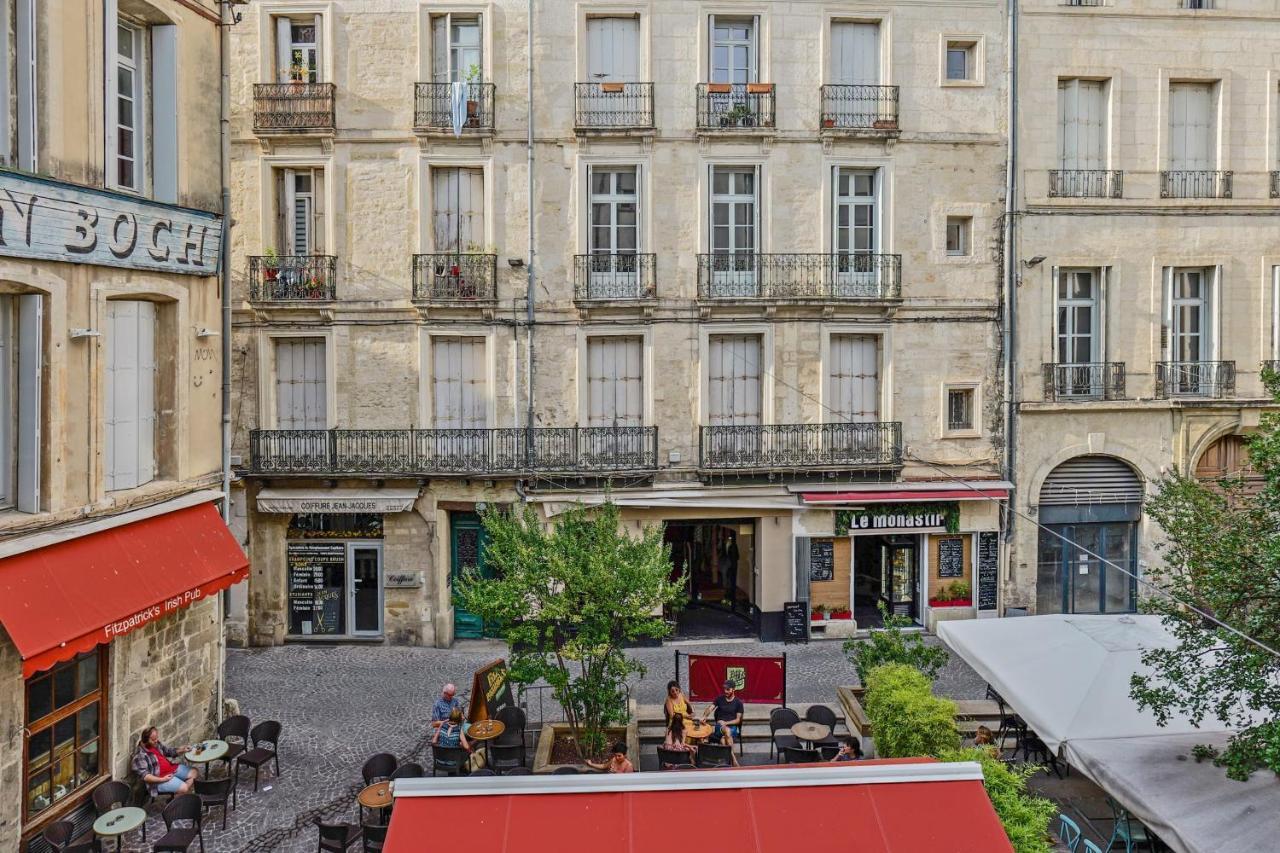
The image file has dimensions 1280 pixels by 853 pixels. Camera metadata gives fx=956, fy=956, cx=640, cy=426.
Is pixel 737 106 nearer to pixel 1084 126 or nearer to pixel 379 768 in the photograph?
pixel 1084 126

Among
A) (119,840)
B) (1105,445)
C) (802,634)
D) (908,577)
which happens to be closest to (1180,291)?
(1105,445)

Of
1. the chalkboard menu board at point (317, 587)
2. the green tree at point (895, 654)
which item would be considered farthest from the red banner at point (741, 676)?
the chalkboard menu board at point (317, 587)

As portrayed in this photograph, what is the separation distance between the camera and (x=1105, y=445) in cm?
2020

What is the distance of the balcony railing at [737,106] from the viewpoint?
1928 centimetres

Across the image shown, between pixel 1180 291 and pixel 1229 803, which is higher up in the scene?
pixel 1180 291

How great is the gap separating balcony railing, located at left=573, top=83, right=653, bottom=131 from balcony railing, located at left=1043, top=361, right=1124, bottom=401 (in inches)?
398

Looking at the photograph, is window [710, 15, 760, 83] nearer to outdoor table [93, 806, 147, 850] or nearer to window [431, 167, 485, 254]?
window [431, 167, 485, 254]

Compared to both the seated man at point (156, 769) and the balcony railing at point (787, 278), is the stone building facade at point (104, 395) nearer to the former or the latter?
the seated man at point (156, 769)

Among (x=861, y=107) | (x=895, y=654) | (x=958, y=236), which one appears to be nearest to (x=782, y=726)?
(x=895, y=654)

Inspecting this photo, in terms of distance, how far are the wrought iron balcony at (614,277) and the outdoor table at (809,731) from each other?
9377mm

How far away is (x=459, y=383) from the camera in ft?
64.2

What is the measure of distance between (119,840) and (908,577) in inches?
599

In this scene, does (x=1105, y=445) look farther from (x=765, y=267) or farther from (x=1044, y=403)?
(x=765, y=267)

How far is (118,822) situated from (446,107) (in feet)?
45.6
